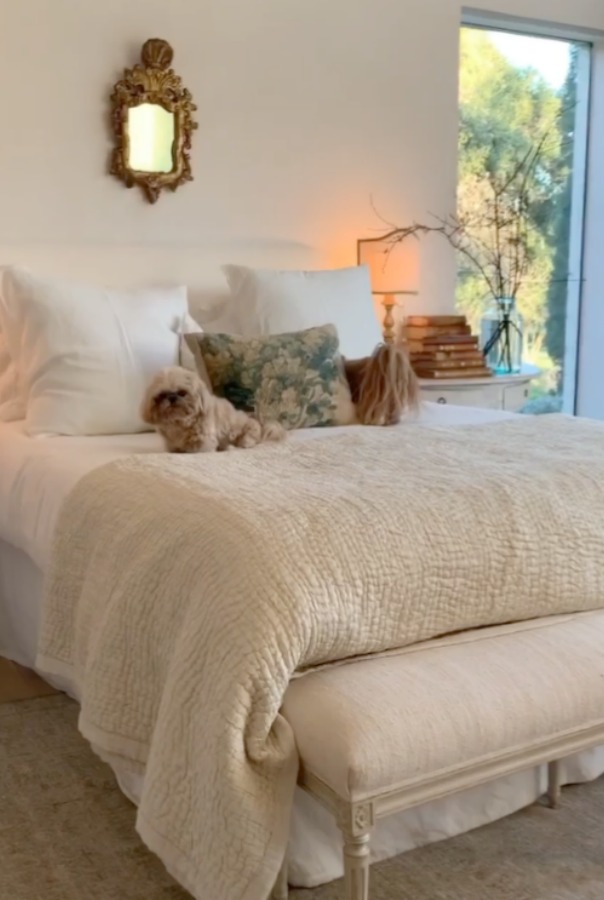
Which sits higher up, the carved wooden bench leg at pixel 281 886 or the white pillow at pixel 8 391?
the white pillow at pixel 8 391

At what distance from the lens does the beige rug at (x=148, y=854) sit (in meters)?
1.68

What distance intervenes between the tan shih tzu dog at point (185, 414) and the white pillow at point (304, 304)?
70cm

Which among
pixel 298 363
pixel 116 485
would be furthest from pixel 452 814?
pixel 298 363

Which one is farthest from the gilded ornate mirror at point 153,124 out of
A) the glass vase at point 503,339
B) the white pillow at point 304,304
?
the glass vase at point 503,339

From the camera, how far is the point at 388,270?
3531 mm

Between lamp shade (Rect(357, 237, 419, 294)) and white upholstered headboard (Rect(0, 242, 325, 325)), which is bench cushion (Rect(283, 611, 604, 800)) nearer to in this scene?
white upholstered headboard (Rect(0, 242, 325, 325))

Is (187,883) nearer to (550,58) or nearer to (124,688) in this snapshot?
(124,688)

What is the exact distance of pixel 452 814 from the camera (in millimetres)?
1843

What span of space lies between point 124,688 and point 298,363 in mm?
1209

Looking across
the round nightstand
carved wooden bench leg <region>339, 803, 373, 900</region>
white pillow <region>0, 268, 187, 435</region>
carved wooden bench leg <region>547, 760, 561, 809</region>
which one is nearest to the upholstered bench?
carved wooden bench leg <region>339, 803, 373, 900</region>

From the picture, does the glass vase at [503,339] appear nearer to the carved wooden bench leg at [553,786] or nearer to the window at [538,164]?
the window at [538,164]

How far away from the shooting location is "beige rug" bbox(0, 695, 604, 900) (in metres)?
1.68

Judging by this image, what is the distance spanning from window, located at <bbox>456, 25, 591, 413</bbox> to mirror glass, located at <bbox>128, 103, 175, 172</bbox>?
1390 mm

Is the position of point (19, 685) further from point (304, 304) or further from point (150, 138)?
point (150, 138)
